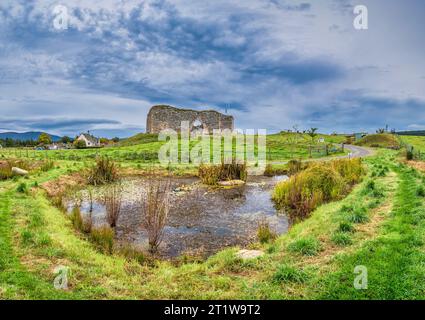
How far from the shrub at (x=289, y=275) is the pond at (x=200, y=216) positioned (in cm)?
364

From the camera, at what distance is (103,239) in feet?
32.9

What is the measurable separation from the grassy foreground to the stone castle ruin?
58.1 metres

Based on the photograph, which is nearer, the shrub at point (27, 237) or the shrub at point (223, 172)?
the shrub at point (27, 237)

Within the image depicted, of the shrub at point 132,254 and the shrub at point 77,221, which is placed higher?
the shrub at point 77,221

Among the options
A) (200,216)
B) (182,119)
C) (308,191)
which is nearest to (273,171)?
(308,191)

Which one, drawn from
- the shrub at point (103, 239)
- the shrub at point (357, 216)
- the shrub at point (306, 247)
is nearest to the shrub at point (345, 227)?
the shrub at point (357, 216)

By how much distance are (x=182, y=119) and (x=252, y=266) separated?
62904mm

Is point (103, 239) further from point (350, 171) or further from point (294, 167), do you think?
point (294, 167)

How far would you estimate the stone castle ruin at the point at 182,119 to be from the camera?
224ft

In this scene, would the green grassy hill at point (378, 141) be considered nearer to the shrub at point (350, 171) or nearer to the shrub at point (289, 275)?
the shrub at point (350, 171)

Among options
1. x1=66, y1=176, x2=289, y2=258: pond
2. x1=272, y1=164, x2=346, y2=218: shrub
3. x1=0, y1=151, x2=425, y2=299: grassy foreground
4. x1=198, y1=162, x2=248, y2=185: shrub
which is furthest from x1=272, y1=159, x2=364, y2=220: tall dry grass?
x1=198, y1=162, x2=248, y2=185: shrub
